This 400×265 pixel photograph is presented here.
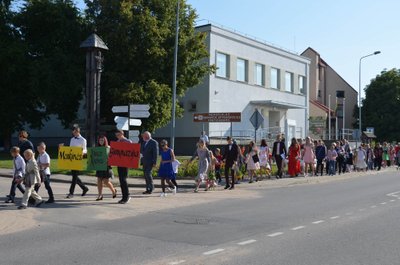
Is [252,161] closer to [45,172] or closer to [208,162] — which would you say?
[208,162]

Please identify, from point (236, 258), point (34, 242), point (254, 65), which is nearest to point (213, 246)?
point (236, 258)

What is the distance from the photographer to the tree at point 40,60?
31.8 metres

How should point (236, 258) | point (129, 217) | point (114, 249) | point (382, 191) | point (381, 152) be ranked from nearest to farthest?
point (236, 258) → point (114, 249) → point (129, 217) → point (382, 191) → point (381, 152)

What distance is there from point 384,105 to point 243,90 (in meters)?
30.7

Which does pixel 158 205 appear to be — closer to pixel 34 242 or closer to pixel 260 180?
pixel 34 242

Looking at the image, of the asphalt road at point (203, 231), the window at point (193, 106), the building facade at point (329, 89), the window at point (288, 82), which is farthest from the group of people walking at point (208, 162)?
the building facade at point (329, 89)

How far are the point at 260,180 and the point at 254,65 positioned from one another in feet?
74.0

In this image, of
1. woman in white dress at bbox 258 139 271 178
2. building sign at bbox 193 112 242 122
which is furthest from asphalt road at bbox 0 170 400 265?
building sign at bbox 193 112 242 122

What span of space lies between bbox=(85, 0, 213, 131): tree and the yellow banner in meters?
15.8

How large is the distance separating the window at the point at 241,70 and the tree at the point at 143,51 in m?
6.85

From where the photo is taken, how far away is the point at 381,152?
107 feet

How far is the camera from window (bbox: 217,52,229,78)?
3813 cm

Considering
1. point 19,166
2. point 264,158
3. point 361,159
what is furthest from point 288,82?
point 19,166

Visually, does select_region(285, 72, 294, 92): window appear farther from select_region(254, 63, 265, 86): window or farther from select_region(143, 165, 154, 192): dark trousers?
select_region(143, 165, 154, 192): dark trousers
